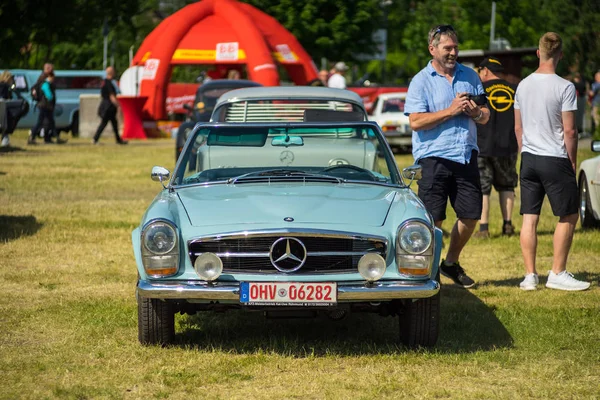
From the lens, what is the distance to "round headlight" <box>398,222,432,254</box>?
6746mm

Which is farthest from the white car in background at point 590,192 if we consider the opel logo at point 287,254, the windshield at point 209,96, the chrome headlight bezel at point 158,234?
the windshield at point 209,96

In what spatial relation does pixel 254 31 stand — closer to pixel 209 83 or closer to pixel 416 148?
pixel 209 83

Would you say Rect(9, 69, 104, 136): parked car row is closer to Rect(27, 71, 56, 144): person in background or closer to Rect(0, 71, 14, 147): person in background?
Rect(27, 71, 56, 144): person in background

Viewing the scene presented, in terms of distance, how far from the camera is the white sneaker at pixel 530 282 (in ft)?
30.3

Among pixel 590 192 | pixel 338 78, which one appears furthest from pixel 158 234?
pixel 338 78

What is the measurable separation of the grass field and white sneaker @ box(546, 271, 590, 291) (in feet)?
0.29

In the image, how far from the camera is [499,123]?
1224 cm

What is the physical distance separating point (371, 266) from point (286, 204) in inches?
26.3

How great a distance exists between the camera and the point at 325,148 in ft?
28.1

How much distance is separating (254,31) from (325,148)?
86.3ft

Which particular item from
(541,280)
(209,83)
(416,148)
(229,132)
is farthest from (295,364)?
(209,83)

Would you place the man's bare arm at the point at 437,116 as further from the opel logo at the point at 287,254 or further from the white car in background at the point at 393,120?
the white car in background at the point at 393,120

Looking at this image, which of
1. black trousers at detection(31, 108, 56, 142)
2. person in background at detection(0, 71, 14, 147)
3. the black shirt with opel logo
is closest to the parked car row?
black trousers at detection(31, 108, 56, 142)

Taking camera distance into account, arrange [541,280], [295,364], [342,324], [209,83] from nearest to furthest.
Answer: [295,364]
[342,324]
[541,280]
[209,83]
